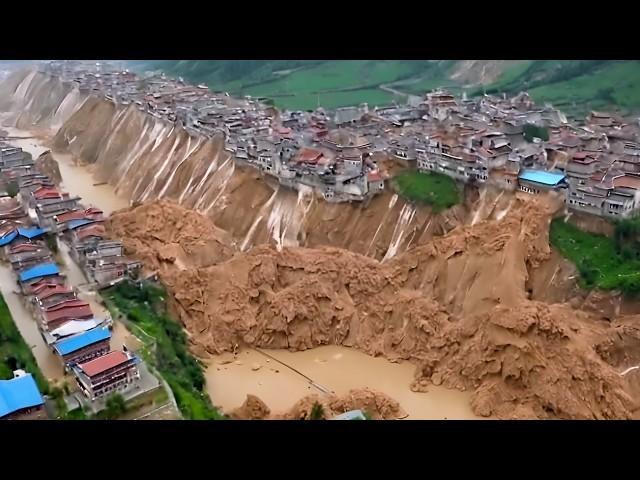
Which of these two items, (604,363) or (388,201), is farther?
(388,201)

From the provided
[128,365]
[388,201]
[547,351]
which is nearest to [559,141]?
[388,201]

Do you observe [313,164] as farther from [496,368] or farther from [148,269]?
[496,368]

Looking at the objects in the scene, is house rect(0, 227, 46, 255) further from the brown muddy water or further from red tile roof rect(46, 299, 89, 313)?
the brown muddy water

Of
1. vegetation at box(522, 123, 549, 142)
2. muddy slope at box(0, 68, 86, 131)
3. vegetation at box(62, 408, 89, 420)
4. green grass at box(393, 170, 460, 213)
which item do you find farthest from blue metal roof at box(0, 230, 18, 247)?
muddy slope at box(0, 68, 86, 131)

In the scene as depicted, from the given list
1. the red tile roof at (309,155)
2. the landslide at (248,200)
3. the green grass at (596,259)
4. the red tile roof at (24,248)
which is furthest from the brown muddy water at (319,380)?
the red tile roof at (309,155)

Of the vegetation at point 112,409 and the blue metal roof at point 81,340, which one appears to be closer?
the vegetation at point 112,409

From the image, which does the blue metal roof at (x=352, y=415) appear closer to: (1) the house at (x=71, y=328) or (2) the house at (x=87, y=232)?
(1) the house at (x=71, y=328)
